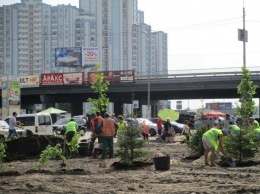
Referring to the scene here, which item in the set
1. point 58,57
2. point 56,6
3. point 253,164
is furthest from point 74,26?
point 253,164

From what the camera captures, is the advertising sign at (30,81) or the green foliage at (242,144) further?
the advertising sign at (30,81)

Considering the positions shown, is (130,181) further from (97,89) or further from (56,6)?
(56,6)

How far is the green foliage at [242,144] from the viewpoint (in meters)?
13.3

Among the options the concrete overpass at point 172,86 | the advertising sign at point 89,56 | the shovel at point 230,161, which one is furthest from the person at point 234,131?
the advertising sign at point 89,56

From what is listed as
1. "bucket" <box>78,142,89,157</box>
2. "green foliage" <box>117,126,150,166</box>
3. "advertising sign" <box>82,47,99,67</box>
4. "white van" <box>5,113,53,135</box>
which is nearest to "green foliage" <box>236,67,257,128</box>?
"bucket" <box>78,142,89,157</box>

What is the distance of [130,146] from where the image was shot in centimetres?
1295

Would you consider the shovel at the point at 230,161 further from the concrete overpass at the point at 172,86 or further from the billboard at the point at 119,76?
the billboard at the point at 119,76

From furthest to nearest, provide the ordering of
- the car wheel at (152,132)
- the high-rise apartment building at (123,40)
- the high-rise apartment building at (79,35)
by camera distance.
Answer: the high-rise apartment building at (79,35) < the high-rise apartment building at (123,40) < the car wheel at (152,132)

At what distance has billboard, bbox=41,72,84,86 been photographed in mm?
52366

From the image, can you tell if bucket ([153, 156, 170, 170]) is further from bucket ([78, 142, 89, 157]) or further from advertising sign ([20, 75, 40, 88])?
advertising sign ([20, 75, 40, 88])

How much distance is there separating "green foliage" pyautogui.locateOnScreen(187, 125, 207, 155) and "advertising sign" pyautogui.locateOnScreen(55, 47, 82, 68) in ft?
171

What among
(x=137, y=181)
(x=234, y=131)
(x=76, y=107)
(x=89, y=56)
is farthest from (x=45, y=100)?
(x=137, y=181)

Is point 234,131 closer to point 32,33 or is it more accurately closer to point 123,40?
point 123,40

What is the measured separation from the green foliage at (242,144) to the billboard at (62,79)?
39.7m
